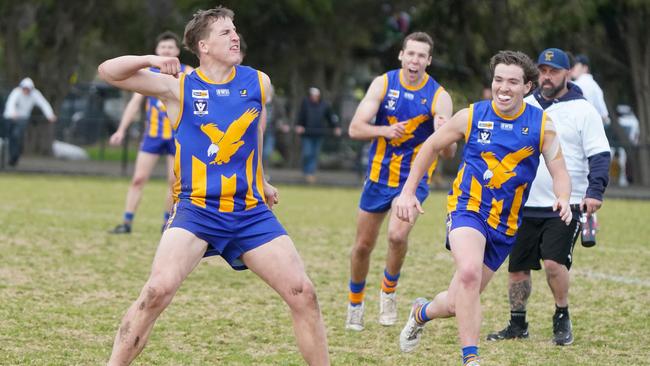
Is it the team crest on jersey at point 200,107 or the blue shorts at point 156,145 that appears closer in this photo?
the team crest on jersey at point 200,107

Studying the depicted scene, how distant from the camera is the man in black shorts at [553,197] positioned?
Answer: 26.3 ft

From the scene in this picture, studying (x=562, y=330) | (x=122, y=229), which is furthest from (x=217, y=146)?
(x=122, y=229)

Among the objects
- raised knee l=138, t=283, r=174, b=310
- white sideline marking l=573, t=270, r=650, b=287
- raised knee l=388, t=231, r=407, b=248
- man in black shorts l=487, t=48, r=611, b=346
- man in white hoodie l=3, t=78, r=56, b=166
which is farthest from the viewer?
man in white hoodie l=3, t=78, r=56, b=166

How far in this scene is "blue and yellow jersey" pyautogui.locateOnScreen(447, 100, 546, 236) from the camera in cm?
690

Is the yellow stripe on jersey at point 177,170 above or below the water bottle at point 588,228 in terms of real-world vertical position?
above

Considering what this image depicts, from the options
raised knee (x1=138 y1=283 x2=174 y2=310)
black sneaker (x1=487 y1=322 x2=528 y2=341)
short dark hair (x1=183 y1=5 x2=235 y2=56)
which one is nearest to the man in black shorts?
black sneaker (x1=487 y1=322 x2=528 y2=341)

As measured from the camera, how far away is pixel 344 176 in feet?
83.5

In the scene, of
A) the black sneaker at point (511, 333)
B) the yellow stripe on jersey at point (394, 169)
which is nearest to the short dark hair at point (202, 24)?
the yellow stripe on jersey at point (394, 169)

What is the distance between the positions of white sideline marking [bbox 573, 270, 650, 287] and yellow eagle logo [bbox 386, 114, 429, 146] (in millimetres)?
3480

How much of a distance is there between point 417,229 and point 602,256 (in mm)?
3121

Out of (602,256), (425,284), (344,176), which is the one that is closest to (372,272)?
(425,284)

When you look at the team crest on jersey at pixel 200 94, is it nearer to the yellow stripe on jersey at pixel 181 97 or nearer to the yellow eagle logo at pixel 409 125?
the yellow stripe on jersey at pixel 181 97

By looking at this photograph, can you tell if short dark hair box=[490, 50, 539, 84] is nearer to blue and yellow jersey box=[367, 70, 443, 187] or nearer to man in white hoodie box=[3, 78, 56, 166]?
blue and yellow jersey box=[367, 70, 443, 187]

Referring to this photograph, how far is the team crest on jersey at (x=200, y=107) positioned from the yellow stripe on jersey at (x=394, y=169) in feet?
9.18
